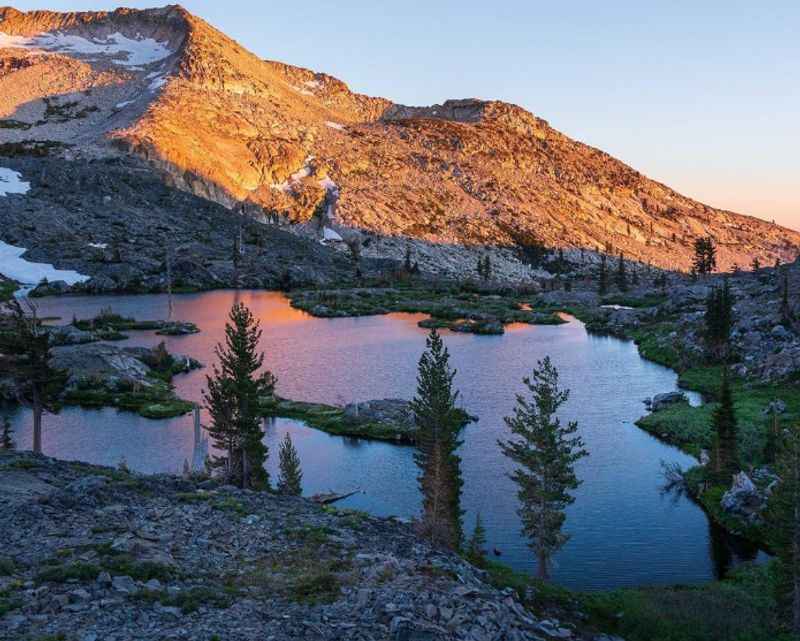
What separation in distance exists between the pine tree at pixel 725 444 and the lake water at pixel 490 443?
4.66 meters

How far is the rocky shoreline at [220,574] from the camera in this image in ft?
60.2

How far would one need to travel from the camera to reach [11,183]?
626 feet

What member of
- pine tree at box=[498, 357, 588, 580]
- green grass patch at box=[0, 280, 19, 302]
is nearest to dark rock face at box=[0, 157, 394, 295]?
green grass patch at box=[0, 280, 19, 302]

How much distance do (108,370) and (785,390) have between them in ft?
266

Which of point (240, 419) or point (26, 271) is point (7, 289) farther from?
point (240, 419)

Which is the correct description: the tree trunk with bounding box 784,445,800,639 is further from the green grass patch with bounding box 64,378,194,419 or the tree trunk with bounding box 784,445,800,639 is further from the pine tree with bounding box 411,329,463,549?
the green grass patch with bounding box 64,378,194,419

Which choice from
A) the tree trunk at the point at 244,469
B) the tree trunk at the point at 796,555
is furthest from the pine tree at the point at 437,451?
the tree trunk at the point at 796,555

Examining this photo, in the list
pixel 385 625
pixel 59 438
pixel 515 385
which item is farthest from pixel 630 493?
pixel 59 438

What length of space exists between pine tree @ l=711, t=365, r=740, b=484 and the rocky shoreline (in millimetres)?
33118

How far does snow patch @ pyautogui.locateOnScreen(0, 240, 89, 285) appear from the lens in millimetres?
152250

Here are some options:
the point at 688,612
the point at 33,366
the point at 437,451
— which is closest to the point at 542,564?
the point at 688,612

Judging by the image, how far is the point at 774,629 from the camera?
34.1 m

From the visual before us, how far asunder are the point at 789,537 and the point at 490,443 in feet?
105

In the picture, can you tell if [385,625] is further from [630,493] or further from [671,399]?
[671,399]
